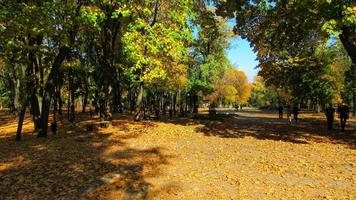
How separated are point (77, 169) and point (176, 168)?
307 centimetres

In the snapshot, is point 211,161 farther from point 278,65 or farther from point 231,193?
point 278,65

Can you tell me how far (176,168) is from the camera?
11.7 meters

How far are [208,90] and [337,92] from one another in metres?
15.2

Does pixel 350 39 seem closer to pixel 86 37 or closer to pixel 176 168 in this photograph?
pixel 176 168

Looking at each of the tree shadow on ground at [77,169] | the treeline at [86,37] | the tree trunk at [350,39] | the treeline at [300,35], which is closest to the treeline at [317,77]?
the treeline at [300,35]

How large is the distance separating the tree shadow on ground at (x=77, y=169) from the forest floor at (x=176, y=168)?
24 millimetres

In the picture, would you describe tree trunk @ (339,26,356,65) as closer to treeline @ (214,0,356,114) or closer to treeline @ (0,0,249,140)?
treeline @ (214,0,356,114)

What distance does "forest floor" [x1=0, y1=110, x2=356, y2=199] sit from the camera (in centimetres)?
939

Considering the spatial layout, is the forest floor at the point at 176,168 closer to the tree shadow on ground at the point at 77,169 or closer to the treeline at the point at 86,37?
the tree shadow on ground at the point at 77,169

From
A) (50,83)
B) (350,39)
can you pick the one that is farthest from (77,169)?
(350,39)

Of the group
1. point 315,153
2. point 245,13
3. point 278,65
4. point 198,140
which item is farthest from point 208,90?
point 315,153

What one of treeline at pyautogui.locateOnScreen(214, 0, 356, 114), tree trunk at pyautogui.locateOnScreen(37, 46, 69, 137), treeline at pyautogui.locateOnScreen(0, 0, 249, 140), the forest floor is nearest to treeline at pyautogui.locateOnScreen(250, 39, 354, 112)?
treeline at pyautogui.locateOnScreen(214, 0, 356, 114)

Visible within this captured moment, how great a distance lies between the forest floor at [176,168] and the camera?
30.8ft

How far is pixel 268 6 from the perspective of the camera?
20.0 meters
